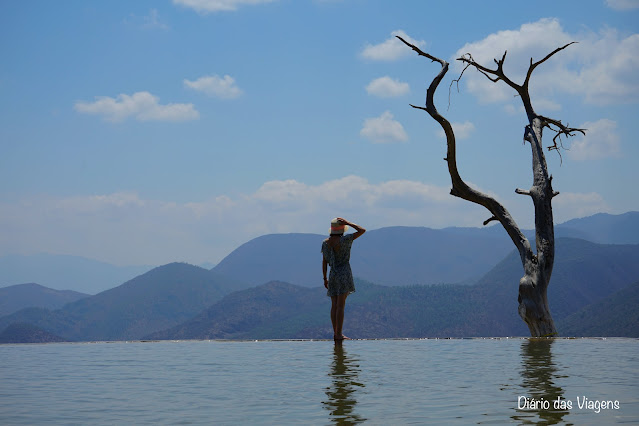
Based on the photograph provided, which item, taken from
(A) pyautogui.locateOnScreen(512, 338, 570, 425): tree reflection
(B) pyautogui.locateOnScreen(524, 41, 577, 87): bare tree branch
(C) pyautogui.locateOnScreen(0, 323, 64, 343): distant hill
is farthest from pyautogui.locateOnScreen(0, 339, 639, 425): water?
(C) pyautogui.locateOnScreen(0, 323, 64, 343): distant hill

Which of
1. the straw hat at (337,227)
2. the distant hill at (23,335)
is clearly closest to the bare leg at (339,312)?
the straw hat at (337,227)

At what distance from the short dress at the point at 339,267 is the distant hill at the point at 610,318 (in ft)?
438

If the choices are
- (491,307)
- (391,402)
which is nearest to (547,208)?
(391,402)

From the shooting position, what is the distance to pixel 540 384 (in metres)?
7.52

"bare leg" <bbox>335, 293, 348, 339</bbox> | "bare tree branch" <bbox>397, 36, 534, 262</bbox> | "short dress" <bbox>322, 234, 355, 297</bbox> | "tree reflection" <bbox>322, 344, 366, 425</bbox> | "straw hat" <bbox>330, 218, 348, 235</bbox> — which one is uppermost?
"bare tree branch" <bbox>397, 36, 534, 262</bbox>

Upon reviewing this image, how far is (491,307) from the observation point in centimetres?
19838

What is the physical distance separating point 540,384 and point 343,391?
2.01 meters

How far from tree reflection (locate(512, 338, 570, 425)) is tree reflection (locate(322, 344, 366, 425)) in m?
1.33

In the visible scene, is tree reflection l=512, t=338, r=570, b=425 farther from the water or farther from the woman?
the woman

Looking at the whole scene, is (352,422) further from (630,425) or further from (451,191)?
(451,191)

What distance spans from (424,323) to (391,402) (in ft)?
600

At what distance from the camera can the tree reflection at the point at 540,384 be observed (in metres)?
5.73

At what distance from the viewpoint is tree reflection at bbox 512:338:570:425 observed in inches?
225

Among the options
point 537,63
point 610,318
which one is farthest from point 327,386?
point 610,318
